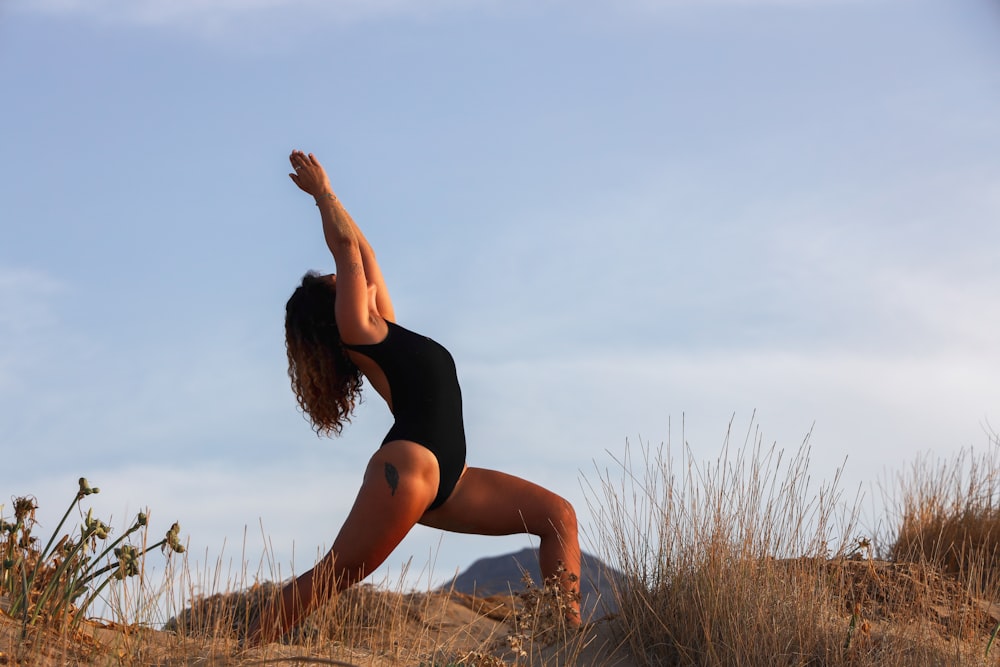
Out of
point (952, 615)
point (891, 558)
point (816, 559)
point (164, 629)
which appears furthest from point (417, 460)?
point (891, 558)

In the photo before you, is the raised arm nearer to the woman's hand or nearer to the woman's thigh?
the woman's hand

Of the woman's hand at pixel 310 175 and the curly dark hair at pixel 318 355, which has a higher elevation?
the woman's hand at pixel 310 175

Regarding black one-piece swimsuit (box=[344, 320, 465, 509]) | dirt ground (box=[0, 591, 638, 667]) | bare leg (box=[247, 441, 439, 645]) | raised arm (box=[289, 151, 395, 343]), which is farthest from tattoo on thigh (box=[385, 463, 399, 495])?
raised arm (box=[289, 151, 395, 343])

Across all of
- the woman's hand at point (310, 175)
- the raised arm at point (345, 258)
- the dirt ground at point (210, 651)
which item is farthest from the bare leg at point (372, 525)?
the woman's hand at point (310, 175)

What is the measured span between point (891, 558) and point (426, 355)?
18.1 ft

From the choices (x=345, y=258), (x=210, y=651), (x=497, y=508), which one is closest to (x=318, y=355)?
(x=345, y=258)

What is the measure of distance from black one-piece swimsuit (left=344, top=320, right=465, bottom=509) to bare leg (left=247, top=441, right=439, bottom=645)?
78mm

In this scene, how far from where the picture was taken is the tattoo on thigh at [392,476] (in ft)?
15.1

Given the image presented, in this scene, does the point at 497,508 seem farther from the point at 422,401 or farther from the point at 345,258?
the point at 345,258

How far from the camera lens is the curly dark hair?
16.5ft

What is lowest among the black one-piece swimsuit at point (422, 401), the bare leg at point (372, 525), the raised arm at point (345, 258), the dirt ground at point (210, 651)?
the dirt ground at point (210, 651)

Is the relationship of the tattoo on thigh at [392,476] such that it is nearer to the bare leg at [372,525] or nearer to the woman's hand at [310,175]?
the bare leg at [372,525]

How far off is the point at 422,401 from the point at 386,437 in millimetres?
228

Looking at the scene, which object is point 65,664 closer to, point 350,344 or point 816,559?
point 350,344
